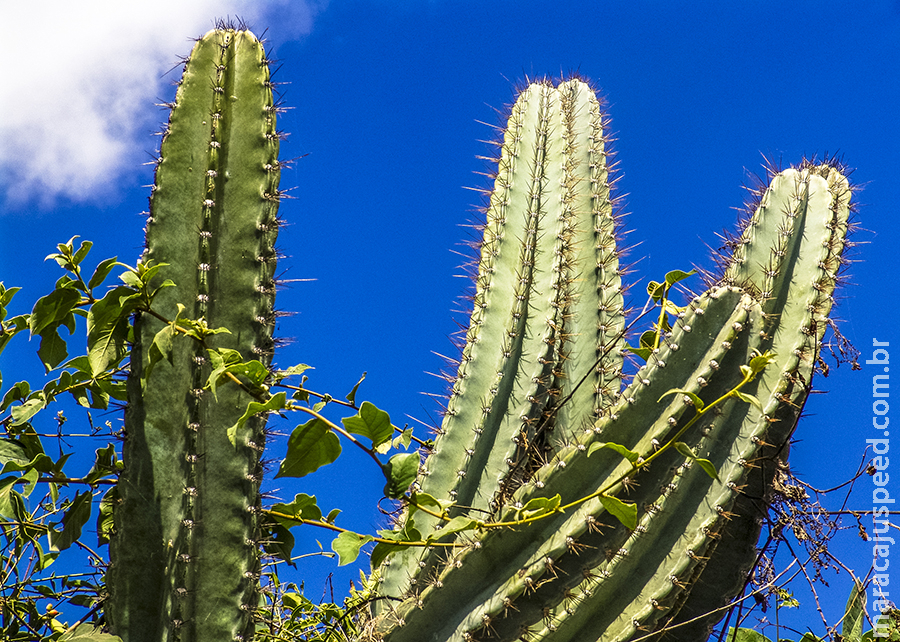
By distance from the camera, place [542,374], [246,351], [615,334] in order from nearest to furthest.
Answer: [246,351]
[542,374]
[615,334]

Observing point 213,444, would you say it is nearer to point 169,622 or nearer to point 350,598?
point 169,622

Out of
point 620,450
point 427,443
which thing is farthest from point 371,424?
point 427,443

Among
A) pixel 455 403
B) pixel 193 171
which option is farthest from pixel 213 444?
pixel 455 403

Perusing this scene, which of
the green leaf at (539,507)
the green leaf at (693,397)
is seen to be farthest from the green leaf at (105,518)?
the green leaf at (693,397)

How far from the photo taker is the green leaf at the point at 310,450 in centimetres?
132

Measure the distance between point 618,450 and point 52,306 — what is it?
1036mm

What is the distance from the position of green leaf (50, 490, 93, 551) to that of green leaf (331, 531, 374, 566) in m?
0.51

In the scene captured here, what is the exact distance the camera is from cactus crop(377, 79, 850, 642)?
145 centimetres

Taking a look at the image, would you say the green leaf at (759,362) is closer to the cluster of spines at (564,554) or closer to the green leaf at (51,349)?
the cluster of spines at (564,554)

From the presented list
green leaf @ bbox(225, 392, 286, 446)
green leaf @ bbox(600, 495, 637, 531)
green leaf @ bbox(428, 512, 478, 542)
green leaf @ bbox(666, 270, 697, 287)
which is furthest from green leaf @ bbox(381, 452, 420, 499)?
green leaf @ bbox(666, 270, 697, 287)

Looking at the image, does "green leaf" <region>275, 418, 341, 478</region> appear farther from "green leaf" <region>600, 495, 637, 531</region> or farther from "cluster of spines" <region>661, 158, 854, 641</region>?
"cluster of spines" <region>661, 158, 854, 641</region>

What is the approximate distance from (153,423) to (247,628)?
1.31ft

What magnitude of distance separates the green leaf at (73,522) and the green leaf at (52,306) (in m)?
0.34

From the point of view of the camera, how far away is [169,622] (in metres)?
1.34
